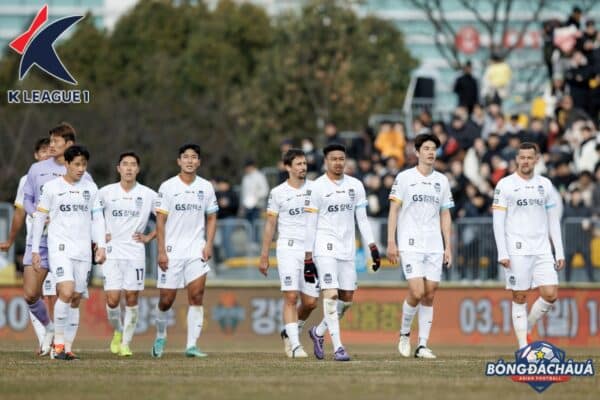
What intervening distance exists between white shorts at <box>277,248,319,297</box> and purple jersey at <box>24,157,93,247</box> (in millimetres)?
3387

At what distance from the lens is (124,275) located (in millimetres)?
22547

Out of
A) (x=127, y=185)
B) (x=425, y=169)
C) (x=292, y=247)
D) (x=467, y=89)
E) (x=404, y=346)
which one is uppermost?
(x=467, y=89)

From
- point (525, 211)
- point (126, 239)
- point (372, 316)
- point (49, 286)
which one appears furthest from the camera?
point (372, 316)

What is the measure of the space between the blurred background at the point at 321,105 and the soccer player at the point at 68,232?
39.6ft

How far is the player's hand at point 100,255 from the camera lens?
2081 cm

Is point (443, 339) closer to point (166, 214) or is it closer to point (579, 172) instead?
point (579, 172)

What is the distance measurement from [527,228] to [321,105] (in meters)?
44.0

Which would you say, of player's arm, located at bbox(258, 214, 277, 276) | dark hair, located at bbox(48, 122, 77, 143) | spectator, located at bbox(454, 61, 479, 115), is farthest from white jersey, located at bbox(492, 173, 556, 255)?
spectator, located at bbox(454, 61, 479, 115)

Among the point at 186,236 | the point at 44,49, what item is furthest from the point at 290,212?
the point at 44,49

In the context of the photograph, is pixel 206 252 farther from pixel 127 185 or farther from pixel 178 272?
pixel 127 185

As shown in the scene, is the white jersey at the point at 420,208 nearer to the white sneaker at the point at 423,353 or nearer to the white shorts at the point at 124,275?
the white sneaker at the point at 423,353

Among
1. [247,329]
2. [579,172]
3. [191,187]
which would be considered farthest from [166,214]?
[579,172]

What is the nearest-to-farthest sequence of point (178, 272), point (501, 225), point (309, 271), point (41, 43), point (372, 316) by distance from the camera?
point (309, 271) < point (501, 225) < point (178, 272) < point (41, 43) < point (372, 316)

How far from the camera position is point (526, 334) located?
21.8 meters
